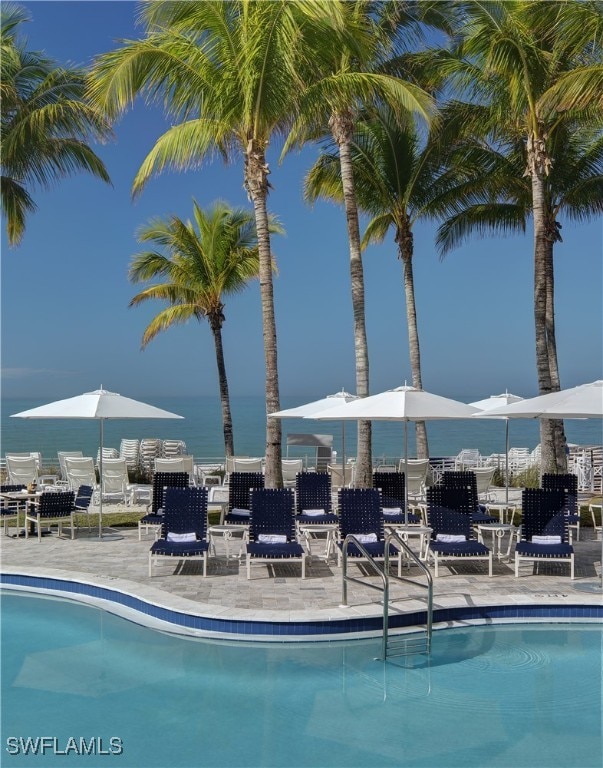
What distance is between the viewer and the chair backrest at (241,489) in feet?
43.1

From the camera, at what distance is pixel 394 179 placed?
19922 millimetres

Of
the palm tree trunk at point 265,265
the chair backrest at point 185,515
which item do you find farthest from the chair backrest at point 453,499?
the palm tree trunk at point 265,265

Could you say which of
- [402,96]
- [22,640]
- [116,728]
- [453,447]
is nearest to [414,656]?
[116,728]

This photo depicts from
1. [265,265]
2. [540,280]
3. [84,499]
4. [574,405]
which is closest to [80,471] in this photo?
[84,499]

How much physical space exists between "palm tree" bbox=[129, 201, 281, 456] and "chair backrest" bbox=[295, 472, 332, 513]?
35.1ft

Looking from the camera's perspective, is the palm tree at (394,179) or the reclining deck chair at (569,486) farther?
the palm tree at (394,179)

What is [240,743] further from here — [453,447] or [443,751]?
[453,447]

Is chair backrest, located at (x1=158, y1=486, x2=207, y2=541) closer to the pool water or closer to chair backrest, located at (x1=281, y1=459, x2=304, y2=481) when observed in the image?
the pool water

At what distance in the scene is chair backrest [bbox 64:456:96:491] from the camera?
17669 millimetres

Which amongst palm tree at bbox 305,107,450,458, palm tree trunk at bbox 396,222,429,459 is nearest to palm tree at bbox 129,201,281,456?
palm tree at bbox 305,107,450,458

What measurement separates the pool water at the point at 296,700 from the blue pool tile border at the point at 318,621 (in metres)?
0.14

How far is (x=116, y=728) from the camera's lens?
5938 millimetres

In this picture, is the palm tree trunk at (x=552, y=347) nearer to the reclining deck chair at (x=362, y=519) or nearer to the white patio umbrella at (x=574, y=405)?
the white patio umbrella at (x=574, y=405)

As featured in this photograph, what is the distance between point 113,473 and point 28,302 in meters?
93.5
